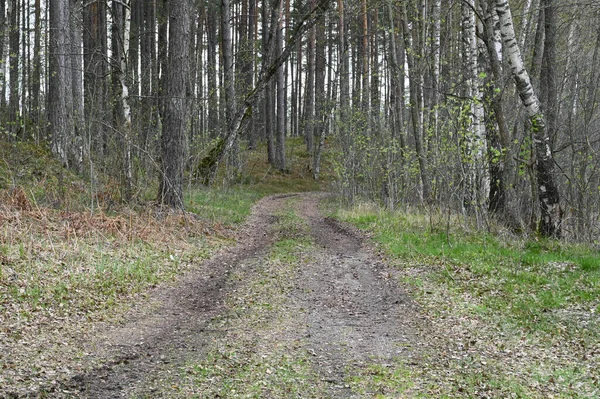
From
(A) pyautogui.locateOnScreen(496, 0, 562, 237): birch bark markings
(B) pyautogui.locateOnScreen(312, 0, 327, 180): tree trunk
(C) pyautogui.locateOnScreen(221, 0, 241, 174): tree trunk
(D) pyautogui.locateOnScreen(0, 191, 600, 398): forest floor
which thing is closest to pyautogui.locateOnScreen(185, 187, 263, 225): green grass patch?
(C) pyautogui.locateOnScreen(221, 0, 241, 174): tree trunk

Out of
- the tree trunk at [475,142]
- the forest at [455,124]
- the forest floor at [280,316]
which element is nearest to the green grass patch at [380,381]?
the forest floor at [280,316]

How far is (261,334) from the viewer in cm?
639

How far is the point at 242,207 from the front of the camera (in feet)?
59.7

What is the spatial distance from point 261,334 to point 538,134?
24.0 ft

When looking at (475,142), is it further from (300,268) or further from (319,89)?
(319,89)

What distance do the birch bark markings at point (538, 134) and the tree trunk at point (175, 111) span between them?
7239mm

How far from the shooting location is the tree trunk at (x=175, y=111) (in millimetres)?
12734

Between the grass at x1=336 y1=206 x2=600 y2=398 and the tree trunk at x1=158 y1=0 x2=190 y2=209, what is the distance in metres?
5.11

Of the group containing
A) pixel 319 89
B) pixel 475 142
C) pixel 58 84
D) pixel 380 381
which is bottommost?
pixel 380 381

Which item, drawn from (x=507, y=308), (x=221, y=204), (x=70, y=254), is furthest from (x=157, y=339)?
(x=221, y=204)

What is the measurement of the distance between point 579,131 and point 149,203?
11278mm

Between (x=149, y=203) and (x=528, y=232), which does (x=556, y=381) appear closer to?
(x=528, y=232)

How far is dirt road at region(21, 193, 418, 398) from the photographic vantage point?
4.92 metres

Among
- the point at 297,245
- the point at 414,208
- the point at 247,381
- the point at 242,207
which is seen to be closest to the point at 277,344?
the point at 247,381
